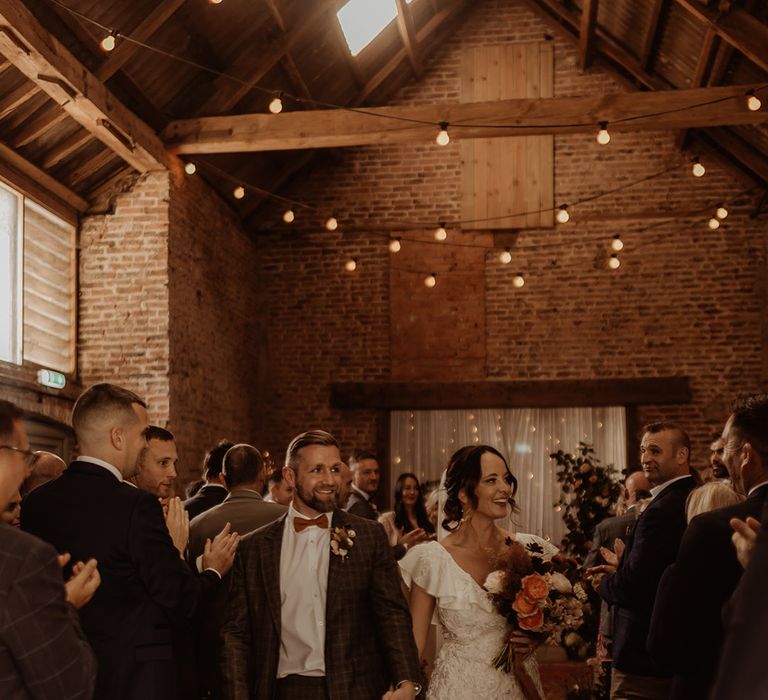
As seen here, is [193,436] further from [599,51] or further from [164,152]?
[599,51]

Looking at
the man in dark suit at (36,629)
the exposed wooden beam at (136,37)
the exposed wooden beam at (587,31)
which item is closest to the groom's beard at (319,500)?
the man in dark suit at (36,629)

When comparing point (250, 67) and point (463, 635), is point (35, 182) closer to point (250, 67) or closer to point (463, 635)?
point (250, 67)

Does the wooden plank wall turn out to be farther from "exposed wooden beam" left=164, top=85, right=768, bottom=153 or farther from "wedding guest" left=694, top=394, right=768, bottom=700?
"wedding guest" left=694, top=394, right=768, bottom=700

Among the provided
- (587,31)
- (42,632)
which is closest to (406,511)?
(587,31)

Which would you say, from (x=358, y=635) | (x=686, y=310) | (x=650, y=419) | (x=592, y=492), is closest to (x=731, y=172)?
(x=686, y=310)

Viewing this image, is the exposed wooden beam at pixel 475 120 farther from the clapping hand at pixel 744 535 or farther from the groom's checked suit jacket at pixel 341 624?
the clapping hand at pixel 744 535

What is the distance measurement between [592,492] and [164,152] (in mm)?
4691

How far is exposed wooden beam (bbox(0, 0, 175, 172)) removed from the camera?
22.2 ft

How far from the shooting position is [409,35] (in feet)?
36.1

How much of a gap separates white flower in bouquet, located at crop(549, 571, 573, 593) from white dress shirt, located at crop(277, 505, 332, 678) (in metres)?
0.81

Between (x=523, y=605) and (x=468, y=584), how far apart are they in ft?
0.91

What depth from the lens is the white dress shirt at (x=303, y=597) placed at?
3.42 m

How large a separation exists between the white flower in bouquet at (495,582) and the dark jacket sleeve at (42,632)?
164 cm

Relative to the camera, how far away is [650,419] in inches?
458
